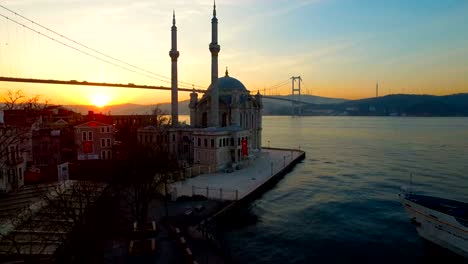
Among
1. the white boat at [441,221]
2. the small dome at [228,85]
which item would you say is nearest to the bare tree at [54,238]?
the white boat at [441,221]

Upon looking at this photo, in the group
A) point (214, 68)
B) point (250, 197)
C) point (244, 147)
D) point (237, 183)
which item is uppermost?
point (214, 68)

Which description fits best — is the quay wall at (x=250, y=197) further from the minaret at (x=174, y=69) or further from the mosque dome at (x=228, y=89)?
the minaret at (x=174, y=69)

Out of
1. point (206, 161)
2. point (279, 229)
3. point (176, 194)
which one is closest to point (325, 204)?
point (279, 229)

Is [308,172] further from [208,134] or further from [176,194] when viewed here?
[176,194]

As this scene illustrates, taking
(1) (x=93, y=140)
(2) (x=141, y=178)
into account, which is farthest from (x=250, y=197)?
(1) (x=93, y=140)

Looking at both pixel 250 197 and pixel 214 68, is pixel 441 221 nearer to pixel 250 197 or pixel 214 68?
pixel 250 197

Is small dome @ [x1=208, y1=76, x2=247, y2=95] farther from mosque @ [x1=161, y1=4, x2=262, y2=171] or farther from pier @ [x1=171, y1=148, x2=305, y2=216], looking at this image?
pier @ [x1=171, y1=148, x2=305, y2=216]
